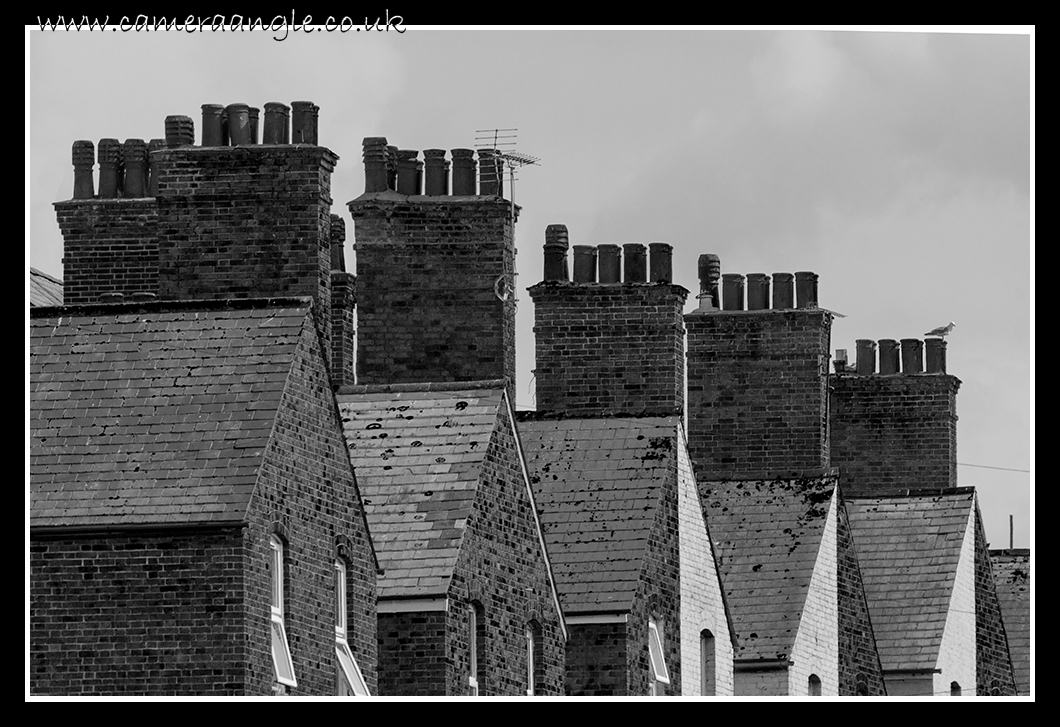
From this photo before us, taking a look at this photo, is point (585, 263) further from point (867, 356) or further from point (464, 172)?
point (867, 356)

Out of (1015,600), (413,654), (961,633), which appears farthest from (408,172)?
(1015,600)

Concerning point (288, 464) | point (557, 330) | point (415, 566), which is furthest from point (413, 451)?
point (557, 330)

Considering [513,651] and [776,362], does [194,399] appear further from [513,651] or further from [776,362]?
[776,362]

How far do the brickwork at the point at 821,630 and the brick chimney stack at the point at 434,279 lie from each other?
22.4 ft

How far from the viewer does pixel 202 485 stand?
90.2 ft

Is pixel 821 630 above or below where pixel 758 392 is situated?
below

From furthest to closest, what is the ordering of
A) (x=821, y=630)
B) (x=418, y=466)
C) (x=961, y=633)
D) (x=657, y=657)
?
(x=961, y=633) → (x=821, y=630) → (x=657, y=657) → (x=418, y=466)

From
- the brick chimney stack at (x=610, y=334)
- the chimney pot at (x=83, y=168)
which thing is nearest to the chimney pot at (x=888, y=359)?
the brick chimney stack at (x=610, y=334)

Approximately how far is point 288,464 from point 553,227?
10773mm

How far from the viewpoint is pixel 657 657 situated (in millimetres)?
35531

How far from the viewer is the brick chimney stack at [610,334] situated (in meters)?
37.6

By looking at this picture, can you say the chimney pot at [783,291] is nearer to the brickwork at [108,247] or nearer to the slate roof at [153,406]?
the brickwork at [108,247]

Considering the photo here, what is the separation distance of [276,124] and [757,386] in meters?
12.0

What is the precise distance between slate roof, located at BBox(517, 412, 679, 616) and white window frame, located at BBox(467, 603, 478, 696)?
314 centimetres
